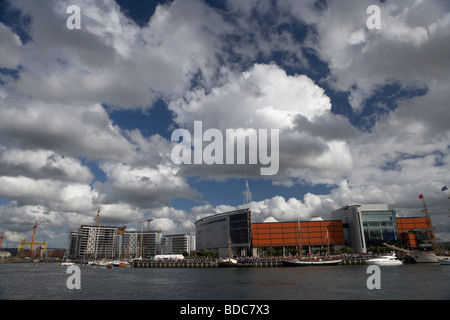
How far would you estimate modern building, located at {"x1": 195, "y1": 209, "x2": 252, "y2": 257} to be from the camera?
167 meters

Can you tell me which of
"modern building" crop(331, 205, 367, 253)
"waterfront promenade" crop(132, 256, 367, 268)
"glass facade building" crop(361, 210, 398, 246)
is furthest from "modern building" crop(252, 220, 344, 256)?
"waterfront promenade" crop(132, 256, 367, 268)

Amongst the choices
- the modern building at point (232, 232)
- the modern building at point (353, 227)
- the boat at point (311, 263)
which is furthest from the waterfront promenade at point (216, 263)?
the modern building at point (353, 227)

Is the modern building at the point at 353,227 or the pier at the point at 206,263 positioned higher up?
the modern building at the point at 353,227

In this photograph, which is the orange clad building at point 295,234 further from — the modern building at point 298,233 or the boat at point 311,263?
the boat at point 311,263

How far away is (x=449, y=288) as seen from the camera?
4069 cm

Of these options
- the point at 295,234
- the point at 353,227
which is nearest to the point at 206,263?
the point at 295,234

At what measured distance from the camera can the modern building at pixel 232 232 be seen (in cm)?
16725

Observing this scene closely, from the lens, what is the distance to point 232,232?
177125mm

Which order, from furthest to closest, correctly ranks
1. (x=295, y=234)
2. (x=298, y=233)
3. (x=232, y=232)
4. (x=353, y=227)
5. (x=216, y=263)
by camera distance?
(x=232, y=232)
(x=298, y=233)
(x=295, y=234)
(x=353, y=227)
(x=216, y=263)

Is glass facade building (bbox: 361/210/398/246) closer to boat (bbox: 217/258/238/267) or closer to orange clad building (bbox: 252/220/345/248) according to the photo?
orange clad building (bbox: 252/220/345/248)

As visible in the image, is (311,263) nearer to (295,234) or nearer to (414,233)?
(295,234)
